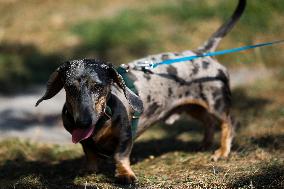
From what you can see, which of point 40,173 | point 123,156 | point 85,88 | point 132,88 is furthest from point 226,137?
point 85,88

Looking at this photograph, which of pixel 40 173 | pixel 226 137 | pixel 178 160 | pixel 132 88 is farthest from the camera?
pixel 226 137

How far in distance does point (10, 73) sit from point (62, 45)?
72.1 inches

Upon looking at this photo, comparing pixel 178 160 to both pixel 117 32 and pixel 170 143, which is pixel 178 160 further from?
pixel 117 32

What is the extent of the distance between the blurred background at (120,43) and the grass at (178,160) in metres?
0.05

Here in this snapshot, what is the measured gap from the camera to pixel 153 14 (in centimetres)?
1310

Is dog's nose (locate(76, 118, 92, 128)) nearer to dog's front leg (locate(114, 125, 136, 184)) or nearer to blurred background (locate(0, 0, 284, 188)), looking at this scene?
dog's front leg (locate(114, 125, 136, 184))

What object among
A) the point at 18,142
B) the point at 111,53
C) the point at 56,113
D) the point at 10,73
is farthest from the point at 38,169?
the point at 111,53

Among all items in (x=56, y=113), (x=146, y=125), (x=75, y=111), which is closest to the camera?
(x=75, y=111)

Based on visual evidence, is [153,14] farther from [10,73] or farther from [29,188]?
[29,188]

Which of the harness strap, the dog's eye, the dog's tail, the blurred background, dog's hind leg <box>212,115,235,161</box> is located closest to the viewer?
the dog's eye

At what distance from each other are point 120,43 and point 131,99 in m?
6.86

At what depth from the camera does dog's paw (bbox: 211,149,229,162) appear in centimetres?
575

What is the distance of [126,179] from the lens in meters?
4.84

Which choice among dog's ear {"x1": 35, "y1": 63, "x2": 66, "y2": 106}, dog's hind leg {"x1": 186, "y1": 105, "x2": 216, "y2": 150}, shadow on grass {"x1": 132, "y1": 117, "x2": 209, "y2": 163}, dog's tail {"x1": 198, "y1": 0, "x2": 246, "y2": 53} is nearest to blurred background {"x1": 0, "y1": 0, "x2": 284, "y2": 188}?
shadow on grass {"x1": 132, "y1": 117, "x2": 209, "y2": 163}
